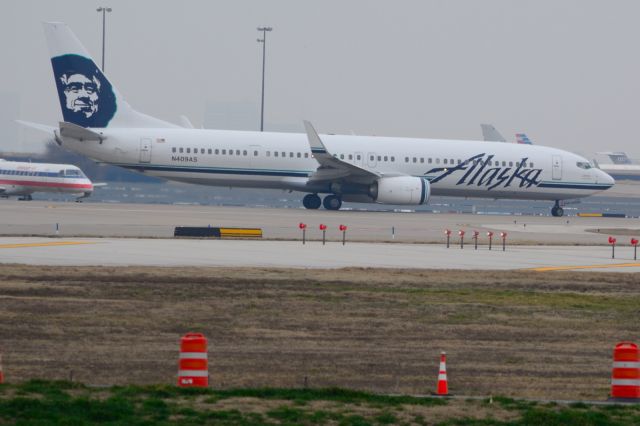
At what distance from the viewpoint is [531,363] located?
17719 mm

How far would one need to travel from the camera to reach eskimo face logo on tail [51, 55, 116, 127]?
5928cm

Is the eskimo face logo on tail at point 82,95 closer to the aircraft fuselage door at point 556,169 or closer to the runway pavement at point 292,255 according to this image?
the runway pavement at point 292,255

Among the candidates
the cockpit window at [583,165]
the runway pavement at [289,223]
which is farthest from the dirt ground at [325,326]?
the cockpit window at [583,165]

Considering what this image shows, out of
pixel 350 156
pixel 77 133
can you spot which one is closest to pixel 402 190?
pixel 350 156

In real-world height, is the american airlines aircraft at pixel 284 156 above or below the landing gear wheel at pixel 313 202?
above

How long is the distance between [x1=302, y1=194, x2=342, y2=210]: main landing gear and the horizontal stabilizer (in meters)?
11.4

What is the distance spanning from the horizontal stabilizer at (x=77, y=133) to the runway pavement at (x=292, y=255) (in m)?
20.0

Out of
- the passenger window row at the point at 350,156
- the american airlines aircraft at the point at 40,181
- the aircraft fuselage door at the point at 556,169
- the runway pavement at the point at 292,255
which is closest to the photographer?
the runway pavement at the point at 292,255

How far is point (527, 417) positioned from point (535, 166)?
51.2 metres

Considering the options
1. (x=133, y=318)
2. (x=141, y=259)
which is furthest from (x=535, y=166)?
A: (x=133, y=318)

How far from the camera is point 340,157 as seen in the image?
61281 millimetres

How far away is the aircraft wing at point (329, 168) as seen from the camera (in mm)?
58281

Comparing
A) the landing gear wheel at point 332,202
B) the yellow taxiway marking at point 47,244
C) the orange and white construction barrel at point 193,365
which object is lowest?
the orange and white construction barrel at point 193,365

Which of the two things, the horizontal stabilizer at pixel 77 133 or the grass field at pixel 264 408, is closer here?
the grass field at pixel 264 408
